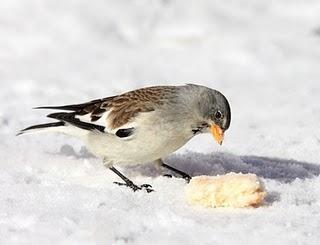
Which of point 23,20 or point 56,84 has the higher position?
point 23,20

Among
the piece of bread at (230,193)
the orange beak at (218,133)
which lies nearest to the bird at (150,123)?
the orange beak at (218,133)

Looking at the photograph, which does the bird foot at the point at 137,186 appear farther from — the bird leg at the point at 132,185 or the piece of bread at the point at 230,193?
the piece of bread at the point at 230,193

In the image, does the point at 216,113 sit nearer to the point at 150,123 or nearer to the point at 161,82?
the point at 150,123

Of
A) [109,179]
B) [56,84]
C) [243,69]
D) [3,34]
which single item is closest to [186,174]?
[109,179]

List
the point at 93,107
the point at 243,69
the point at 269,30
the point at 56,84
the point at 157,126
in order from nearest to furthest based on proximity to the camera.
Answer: the point at 157,126
the point at 93,107
the point at 56,84
the point at 243,69
the point at 269,30

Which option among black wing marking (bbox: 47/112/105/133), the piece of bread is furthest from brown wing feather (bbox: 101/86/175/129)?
the piece of bread

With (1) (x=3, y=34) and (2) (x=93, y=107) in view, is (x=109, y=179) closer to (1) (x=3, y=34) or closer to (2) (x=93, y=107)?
(2) (x=93, y=107)

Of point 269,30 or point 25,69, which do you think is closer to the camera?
point 25,69
